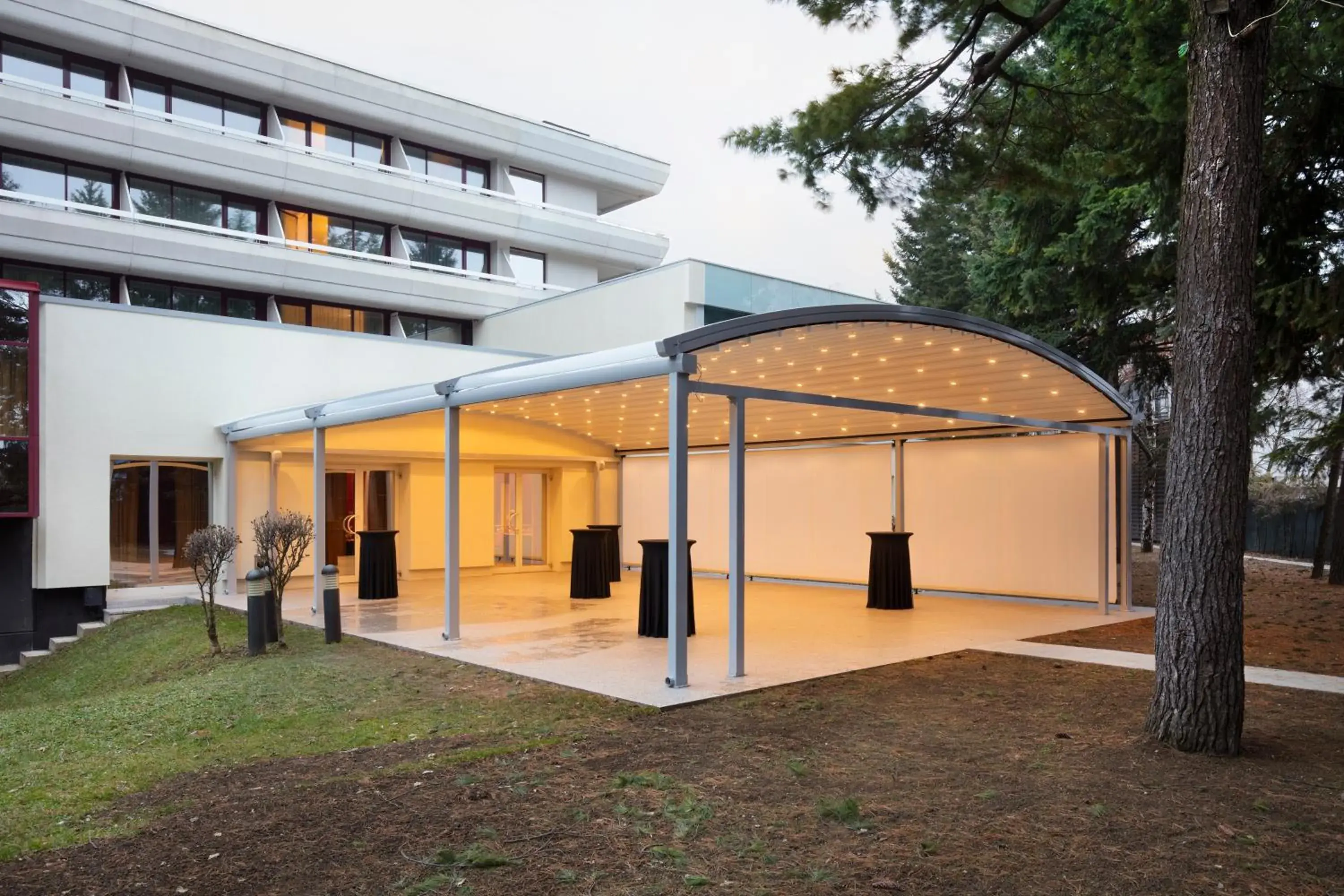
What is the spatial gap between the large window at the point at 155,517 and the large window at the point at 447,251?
448 inches

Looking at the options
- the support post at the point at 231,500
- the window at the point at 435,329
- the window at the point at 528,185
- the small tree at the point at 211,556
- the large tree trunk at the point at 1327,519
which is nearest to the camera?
the small tree at the point at 211,556

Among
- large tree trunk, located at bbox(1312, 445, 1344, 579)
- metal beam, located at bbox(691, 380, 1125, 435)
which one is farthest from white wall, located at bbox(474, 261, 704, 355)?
large tree trunk, located at bbox(1312, 445, 1344, 579)

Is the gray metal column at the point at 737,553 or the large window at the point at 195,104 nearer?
the gray metal column at the point at 737,553

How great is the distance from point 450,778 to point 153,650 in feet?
25.9

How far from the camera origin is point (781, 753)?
5996 millimetres

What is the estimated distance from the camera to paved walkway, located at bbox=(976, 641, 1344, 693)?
8109 mm

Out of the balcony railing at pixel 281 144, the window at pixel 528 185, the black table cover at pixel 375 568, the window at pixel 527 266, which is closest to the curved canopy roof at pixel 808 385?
the black table cover at pixel 375 568

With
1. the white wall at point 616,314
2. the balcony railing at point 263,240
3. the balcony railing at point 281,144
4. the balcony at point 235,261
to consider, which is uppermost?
the balcony railing at point 281,144

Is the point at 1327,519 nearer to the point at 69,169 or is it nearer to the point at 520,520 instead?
the point at 520,520

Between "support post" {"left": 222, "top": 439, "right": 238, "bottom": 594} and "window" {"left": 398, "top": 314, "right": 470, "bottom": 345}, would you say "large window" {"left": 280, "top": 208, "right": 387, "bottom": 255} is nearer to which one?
"window" {"left": 398, "top": 314, "right": 470, "bottom": 345}

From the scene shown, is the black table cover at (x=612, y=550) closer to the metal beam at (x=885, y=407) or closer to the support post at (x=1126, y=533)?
the metal beam at (x=885, y=407)

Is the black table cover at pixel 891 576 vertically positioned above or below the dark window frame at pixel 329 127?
below

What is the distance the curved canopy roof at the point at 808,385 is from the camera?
8352 mm

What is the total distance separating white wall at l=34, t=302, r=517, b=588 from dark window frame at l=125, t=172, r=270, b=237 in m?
7.35
